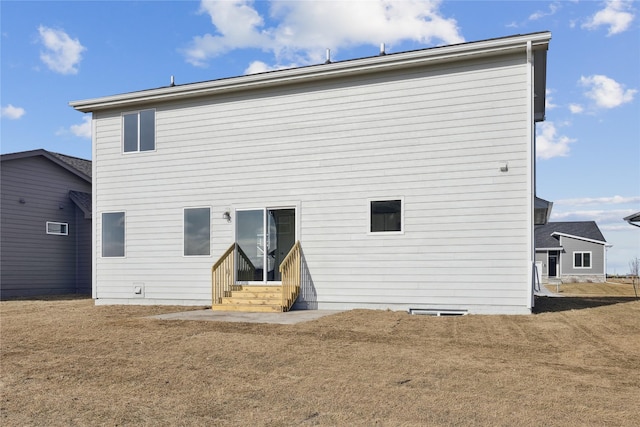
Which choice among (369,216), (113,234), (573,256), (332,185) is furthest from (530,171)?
(573,256)

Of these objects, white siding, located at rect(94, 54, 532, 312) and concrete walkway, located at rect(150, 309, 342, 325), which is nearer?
concrete walkway, located at rect(150, 309, 342, 325)

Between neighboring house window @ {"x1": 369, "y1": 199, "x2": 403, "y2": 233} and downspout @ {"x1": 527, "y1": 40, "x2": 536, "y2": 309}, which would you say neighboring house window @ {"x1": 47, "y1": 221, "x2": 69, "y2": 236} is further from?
downspout @ {"x1": 527, "y1": 40, "x2": 536, "y2": 309}

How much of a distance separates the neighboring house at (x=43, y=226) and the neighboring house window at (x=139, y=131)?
20.3 feet

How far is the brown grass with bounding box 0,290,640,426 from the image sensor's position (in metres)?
4.44

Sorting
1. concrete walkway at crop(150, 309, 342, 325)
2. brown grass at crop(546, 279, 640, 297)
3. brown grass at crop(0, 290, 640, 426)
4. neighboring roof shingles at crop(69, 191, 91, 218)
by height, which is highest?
neighboring roof shingles at crop(69, 191, 91, 218)

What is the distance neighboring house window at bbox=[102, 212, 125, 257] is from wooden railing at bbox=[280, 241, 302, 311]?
494 centimetres

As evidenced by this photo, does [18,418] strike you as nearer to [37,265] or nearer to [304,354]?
[304,354]

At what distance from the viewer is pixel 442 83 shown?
428 inches

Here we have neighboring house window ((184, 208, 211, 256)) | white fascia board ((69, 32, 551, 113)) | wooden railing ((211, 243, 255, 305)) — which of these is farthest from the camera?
neighboring house window ((184, 208, 211, 256))

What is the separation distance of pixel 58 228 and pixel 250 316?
1235 cm

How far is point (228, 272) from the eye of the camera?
485 inches

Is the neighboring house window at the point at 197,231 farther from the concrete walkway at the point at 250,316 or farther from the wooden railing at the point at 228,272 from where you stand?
the concrete walkway at the point at 250,316

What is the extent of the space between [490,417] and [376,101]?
8.19 metres

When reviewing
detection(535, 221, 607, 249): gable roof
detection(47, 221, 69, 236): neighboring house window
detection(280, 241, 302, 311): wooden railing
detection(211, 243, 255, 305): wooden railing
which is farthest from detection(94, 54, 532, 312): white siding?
detection(535, 221, 607, 249): gable roof
